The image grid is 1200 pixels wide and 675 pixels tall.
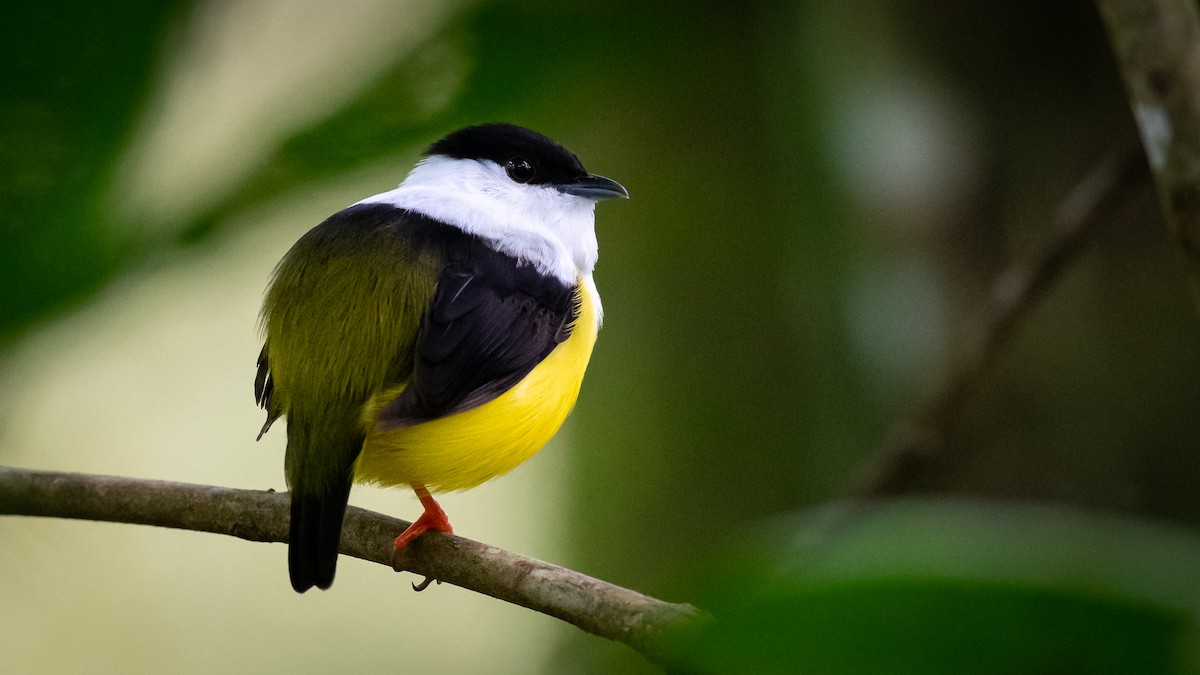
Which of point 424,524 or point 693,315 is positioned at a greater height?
point 424,524

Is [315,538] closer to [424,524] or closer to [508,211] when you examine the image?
[424,524]

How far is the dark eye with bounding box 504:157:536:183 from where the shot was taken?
2.24 m

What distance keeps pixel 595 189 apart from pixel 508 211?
176mm

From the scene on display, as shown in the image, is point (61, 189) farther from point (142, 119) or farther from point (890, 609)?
point (890, 609)

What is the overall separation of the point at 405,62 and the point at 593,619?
26.6 inches

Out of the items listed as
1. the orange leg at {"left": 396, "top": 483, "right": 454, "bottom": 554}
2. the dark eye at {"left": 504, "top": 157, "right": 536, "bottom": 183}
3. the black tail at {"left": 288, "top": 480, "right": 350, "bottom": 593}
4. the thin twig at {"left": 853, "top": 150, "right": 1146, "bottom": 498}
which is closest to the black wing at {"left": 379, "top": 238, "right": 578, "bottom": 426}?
the black tail at {"left": 288, "top": 480, "right": 350, "bottom": 593}

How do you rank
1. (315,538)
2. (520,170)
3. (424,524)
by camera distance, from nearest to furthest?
(315,538) < (424,524) < (520,170)

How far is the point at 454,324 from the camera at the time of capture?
1.66 meters

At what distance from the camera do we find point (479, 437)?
66.1 inches

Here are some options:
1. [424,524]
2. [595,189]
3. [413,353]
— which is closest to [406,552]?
[424,524]

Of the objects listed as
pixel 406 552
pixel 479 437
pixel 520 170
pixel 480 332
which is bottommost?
pixel 406 552

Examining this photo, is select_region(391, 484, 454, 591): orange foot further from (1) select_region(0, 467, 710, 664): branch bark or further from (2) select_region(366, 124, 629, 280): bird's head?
(2) select_region(366, 124, 629, 280): bird's head

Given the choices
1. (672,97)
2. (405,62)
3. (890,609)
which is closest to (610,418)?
(672,97)

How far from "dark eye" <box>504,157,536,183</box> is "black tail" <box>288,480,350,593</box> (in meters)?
0.94
